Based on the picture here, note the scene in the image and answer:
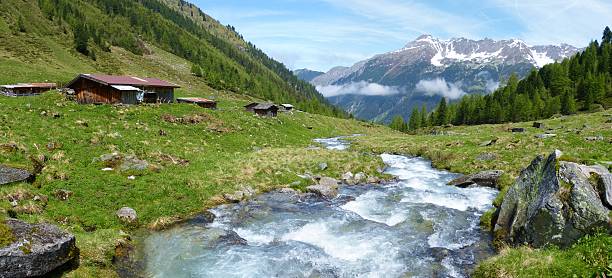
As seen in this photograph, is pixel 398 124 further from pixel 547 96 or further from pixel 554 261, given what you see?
pixel 554 261

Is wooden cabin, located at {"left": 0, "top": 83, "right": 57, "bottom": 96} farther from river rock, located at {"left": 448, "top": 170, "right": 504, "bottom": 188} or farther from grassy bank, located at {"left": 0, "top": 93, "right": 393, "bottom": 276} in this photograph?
river rock, located at {"left": 448, "top": 170, "right": 504, "bottom": 188}

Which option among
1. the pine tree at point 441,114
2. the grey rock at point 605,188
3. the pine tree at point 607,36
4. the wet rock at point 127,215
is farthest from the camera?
the pine tree at point 607,36

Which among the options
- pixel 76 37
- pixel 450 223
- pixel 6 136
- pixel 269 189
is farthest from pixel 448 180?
pixel 76 37

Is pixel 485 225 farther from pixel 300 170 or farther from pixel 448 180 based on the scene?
pixel 300 170

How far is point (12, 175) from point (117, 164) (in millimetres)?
7778

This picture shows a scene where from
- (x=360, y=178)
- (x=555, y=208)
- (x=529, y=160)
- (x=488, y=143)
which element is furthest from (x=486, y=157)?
(x=555, y=208)

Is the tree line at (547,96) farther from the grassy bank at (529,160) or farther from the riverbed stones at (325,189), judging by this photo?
the riverbed stones at (325,189)

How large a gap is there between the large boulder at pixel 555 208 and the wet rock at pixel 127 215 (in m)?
19.9

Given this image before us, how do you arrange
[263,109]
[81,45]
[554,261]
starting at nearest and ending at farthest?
[554,261], [263,109], [81,45]

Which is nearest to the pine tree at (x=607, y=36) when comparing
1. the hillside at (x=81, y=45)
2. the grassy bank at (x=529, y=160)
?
the grassy bank at (x=529, y=160)

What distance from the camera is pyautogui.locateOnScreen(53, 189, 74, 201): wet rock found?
22.9 m

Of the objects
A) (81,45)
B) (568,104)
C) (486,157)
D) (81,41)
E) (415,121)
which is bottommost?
(415,121)

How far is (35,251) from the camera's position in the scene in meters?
13.5

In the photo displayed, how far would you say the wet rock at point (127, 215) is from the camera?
21.9m
